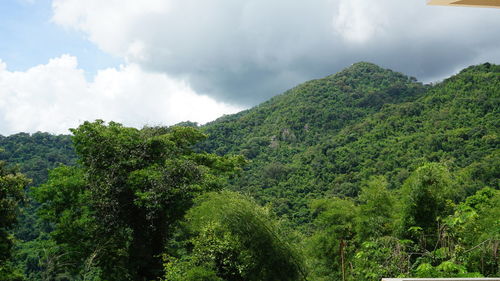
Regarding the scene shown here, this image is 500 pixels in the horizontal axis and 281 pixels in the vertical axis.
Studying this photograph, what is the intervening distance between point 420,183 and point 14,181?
1029 centimetres

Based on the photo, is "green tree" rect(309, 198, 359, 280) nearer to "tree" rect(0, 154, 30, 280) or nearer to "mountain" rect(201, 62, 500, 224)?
"tree" rect(0, 154, 30, 280)

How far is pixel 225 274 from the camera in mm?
9305

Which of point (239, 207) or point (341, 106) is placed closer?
point (239, 207)

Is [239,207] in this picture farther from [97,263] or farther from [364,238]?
[364,238]

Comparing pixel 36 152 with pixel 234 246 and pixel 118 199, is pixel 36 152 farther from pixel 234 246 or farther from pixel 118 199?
pixel 234 246

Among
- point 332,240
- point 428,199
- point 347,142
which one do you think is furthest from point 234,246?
point 347,142

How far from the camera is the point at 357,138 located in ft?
158

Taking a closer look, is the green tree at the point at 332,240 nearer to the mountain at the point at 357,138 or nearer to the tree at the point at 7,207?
the tree at the point at 7,207

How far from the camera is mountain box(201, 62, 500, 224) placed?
34062mm

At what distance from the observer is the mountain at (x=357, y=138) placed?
34.1 metres

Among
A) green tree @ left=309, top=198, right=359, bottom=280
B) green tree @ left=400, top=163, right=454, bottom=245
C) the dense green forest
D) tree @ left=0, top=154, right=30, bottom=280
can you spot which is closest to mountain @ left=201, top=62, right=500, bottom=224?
the dense green forest

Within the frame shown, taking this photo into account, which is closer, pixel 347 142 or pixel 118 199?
pixel 118 199

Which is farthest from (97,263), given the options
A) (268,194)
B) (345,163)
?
(345,163)

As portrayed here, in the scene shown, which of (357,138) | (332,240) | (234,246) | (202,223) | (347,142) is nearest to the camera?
(234,246)
